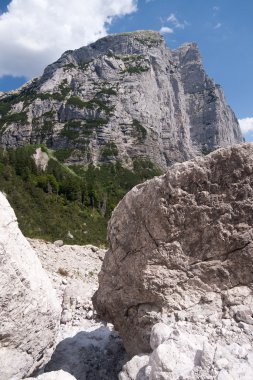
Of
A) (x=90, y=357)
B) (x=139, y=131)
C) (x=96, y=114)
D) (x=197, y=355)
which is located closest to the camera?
(x=197, y=355)

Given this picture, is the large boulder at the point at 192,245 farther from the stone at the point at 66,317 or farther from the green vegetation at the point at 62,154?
the green vegetation at the point at 62,154

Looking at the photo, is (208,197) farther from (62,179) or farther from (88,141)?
(88,141)

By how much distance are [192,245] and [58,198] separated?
49891mm

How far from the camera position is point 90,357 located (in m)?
7.51

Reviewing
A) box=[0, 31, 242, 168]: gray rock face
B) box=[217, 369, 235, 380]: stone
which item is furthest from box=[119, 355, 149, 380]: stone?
box=[0, 31, 242, 168]: gray rock face

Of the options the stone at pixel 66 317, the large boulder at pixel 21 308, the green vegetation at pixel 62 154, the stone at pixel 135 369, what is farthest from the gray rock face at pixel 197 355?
the green vegetation at pixel 62 154

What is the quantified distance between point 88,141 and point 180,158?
55323 mm

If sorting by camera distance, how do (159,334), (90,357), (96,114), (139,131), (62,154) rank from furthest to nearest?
(139,131)
(96,114)
(62,154)
(90,357)
(159,334)

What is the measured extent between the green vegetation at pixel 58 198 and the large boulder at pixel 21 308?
68.6ft

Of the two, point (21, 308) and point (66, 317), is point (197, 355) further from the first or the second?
point (66, 317)

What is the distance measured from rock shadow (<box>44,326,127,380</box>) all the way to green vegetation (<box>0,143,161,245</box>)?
1931 cm

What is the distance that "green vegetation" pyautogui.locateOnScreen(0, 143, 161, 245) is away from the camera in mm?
32594

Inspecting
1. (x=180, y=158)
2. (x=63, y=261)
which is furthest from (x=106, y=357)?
(x=180, y=158)

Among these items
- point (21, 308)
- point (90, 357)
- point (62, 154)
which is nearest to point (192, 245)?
point (21, 308)
